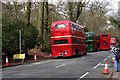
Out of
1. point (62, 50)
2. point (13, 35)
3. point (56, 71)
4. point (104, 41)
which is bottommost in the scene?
point (56, 71)

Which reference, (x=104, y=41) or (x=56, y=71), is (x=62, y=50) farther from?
(x=104, y=41)

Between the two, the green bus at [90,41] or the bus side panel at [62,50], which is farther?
the green bus at [90,41]

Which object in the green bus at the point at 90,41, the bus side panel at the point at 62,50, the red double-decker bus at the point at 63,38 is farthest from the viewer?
the green bus at the point at 90,41

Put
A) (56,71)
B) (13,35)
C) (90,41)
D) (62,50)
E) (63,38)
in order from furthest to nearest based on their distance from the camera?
Answer: (90,41) → (62,50) → (63,38) → (13,35) → (56,71)

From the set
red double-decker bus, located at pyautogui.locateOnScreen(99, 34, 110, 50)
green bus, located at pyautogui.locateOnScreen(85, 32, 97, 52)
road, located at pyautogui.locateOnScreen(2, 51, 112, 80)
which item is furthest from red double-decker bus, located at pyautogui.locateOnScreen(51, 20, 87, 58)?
red double-decker bus, located at pyautogui.locateOnScreen(99, 34, 110, 50)

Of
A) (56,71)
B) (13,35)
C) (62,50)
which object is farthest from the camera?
(62,50)

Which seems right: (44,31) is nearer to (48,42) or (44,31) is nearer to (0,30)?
(48,42)

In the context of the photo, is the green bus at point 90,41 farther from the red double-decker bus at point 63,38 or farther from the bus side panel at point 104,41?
the red double-decker bus at point 63,38

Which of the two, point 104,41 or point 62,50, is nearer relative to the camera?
point 62,50

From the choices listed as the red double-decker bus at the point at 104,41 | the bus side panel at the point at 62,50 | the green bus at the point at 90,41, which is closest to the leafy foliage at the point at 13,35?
the bus side panel at the point at 62,50

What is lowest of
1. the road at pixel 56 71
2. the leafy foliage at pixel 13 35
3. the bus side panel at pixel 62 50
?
the road at pixel 56 71


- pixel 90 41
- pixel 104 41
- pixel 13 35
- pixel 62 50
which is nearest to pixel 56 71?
pixel 13 35

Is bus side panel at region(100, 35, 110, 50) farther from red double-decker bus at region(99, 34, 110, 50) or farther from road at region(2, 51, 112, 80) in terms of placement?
road at region(2, 51, 112, 80)

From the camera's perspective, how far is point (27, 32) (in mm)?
34375
